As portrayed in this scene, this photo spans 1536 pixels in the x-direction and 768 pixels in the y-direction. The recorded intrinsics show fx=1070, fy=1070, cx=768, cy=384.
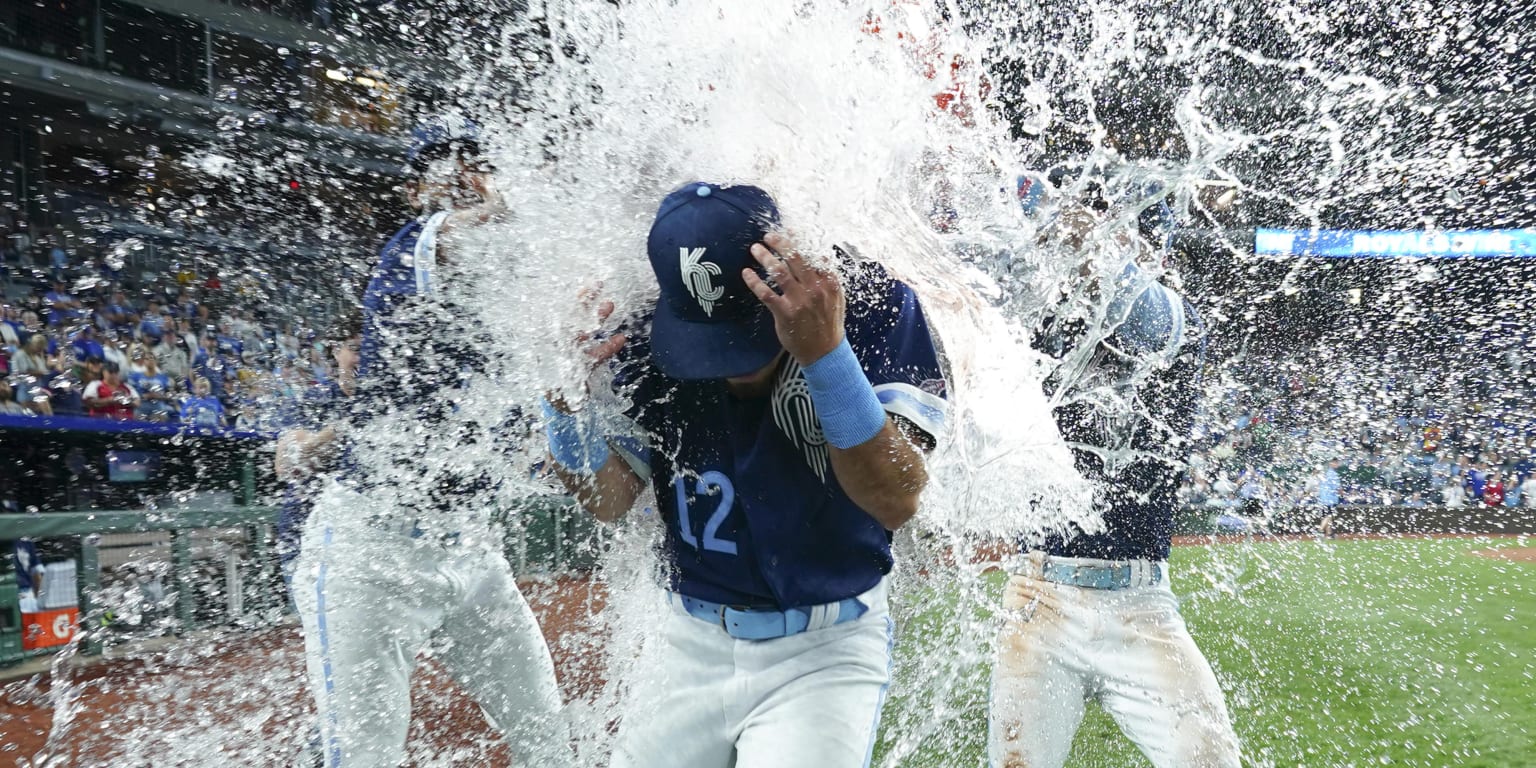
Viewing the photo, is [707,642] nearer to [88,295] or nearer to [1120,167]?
[1120,167]

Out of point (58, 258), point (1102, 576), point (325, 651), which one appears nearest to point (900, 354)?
point (1102, 576)

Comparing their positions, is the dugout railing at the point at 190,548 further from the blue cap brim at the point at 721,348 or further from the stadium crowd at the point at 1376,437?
the stadium crowd at the point at 1376,437

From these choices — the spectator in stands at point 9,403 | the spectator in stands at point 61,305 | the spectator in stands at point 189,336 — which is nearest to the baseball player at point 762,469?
the spectator in stands at point 9,403

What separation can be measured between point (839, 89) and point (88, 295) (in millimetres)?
12108

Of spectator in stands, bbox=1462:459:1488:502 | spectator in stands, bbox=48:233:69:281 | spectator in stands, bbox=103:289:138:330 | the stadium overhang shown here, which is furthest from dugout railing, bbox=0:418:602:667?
spectator in stands, bbox=1462:459:1488:502

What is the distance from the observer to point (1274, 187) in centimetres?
1778

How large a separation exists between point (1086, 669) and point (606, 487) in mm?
1671

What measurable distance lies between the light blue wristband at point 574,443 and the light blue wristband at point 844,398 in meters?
0.65

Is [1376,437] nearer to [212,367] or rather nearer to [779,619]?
[212,367]

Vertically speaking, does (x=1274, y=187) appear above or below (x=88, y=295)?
above

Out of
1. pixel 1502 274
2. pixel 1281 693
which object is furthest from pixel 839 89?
pixel 1502 274

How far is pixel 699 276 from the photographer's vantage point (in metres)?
1.96

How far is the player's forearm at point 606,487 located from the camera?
2.43 m

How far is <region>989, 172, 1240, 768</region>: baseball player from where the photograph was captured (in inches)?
124
